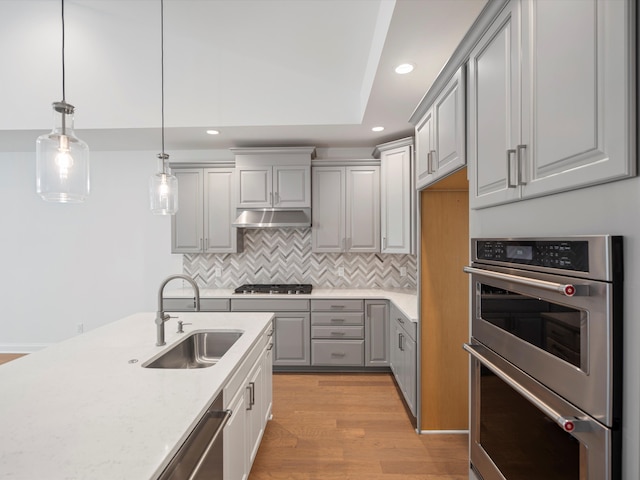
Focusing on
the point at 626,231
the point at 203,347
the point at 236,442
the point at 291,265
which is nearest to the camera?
the point at 626,231

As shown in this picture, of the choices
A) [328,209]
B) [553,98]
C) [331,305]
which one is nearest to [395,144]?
[328,209]

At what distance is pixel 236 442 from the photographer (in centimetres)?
156

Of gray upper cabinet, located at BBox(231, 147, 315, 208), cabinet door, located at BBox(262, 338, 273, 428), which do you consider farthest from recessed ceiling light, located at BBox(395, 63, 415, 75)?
cabinet door, located at BBox(262, 338, 273, 428)

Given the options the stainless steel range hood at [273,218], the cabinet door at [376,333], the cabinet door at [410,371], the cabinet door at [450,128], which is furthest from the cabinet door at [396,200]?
the cabinet door at [450,128]

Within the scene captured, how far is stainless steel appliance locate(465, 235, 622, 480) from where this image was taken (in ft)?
2.33

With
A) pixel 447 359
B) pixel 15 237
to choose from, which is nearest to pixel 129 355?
pixel 447 359

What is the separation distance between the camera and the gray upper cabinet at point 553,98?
0.68 meters

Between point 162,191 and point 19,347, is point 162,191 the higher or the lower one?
the higher one

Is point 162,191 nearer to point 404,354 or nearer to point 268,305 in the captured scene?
point 268,305

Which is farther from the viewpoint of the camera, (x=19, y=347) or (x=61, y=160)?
(x=19, y=347)

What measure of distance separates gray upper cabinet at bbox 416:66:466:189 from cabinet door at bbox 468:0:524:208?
3.2 inches

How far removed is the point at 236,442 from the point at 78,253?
383cm

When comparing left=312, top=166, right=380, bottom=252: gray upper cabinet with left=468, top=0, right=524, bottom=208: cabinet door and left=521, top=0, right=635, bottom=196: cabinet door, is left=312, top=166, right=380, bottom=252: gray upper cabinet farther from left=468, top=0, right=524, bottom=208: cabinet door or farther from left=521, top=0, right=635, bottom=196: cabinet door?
left=521, top=0, right=635, bottom=196: cabinet door

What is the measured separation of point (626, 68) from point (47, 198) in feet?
6.59
